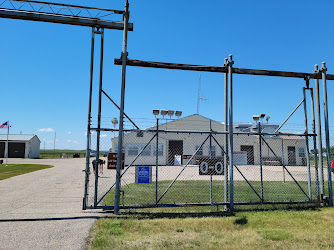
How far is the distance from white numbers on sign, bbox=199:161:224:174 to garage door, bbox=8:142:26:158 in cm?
4722

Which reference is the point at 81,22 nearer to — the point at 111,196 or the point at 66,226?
the point at 66,226

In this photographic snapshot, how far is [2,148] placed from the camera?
4562cm

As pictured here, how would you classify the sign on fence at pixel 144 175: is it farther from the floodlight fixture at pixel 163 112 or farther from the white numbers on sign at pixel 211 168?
the floodlight fixture at pixel 163 112

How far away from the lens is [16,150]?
45281mm

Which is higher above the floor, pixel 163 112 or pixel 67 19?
pixel 163 112

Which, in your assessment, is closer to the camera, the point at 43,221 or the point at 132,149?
the point at 43,221

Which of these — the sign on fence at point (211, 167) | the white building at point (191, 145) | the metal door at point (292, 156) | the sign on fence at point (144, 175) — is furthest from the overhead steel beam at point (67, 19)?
the metal door at point (292, 156)

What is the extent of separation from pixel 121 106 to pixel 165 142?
70.2ft

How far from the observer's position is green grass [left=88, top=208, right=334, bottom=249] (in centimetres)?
461

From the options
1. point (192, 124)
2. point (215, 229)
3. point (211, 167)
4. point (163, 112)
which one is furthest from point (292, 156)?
point (215, 229)

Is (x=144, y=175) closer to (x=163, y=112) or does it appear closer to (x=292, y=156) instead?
(x=163, y=112)

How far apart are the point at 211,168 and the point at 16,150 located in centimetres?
4817

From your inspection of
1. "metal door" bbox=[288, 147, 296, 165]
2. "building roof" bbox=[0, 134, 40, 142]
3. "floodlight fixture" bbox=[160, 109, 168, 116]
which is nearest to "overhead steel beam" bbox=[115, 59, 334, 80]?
"floodlight fixture" bbox=[160, 109, 168, 116]

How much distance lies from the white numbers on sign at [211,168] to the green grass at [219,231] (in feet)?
4.44
